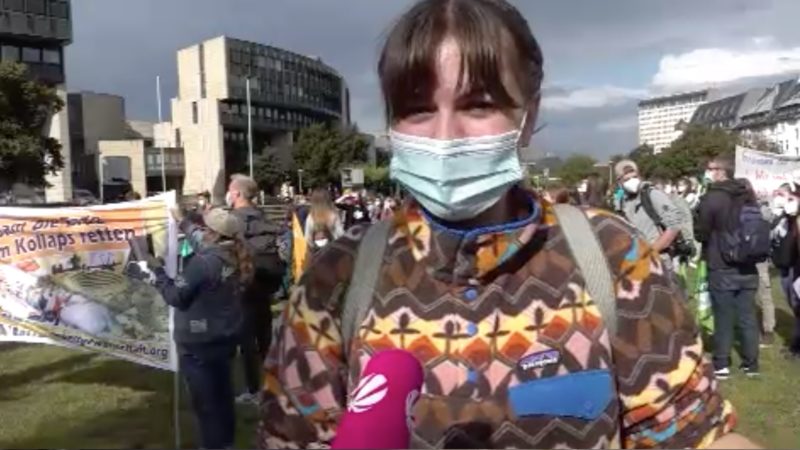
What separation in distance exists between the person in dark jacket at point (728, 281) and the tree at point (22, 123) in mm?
37992

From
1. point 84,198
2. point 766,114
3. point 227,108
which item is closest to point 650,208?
point 84,198

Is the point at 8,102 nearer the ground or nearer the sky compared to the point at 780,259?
nearer the sky

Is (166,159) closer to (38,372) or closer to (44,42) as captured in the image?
A: (44,42)

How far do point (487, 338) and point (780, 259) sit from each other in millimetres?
8537

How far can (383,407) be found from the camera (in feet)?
3.61

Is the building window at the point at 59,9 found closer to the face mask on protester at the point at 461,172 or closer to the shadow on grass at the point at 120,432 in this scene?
the shadow on grass at the point at 120,432

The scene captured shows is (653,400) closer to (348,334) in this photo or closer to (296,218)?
(348,334)

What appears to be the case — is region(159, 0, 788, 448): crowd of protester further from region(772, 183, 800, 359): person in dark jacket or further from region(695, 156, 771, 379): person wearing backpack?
region(772, 183, 800, 359): person in dark jacket

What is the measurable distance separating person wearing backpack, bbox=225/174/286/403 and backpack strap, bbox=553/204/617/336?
6633mm

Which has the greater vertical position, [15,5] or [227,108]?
[15,5]

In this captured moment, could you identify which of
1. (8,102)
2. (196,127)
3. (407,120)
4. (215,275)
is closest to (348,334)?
(407,120)

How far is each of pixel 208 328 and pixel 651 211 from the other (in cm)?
441

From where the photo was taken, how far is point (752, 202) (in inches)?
318

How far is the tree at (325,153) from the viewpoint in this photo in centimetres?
8220
